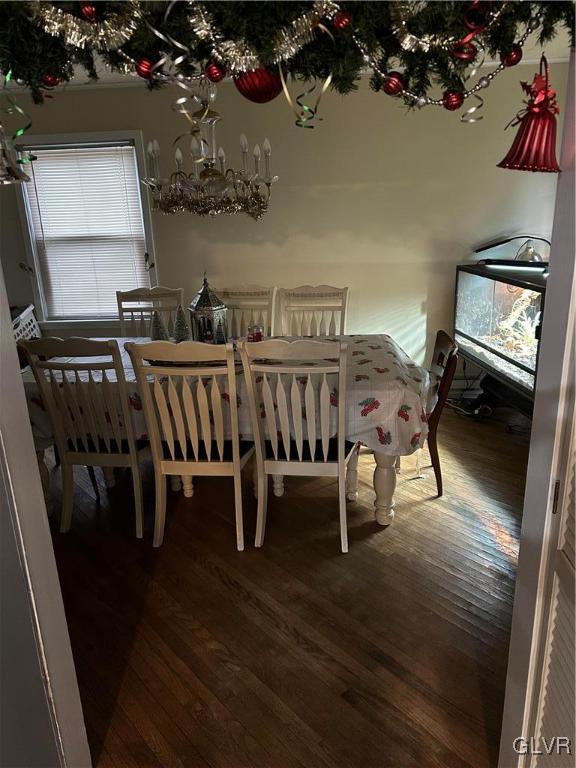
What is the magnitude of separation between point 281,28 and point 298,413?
4.88 feet

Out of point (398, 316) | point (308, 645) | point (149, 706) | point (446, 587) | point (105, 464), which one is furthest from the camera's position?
point (398, 316)

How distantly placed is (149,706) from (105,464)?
1140 millimetres

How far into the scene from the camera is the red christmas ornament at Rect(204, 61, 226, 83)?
1.13 m

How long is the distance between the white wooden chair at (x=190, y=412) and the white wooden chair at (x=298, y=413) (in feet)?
0.33

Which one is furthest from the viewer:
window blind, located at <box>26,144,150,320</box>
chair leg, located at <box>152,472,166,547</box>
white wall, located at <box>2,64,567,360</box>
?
window blind, located at <box>26,144,150,320</box>

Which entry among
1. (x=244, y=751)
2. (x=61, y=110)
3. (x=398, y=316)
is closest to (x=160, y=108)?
(x=61, y=110)

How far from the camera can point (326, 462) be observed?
93.3 inches

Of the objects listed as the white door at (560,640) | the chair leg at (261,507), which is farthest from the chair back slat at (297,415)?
the white door at (560,640)

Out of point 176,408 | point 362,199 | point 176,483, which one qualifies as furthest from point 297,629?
point 362,199

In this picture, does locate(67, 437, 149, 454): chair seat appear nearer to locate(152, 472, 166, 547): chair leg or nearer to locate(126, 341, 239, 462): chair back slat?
locate(126, 341, 239, 462): chair back slat

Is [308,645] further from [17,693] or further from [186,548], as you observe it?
[17,693]

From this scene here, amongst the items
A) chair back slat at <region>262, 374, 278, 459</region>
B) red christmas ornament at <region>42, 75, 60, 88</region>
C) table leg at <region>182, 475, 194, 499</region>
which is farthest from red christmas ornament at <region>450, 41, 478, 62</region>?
table leg at <region>182, 475, 194, 499</region>

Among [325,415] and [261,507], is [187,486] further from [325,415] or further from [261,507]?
[325,415]

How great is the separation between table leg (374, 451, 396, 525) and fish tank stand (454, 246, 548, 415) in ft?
3.38
